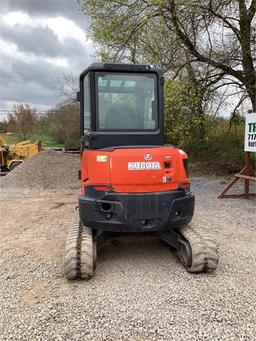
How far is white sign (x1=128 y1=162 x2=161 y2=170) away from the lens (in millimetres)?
4246

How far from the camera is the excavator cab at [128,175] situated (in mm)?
4250

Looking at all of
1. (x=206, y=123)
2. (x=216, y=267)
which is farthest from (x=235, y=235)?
(x=206, y=123)

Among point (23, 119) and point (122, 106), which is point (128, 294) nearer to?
point (122, 106)

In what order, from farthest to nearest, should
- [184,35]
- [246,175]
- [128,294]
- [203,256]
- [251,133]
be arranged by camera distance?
[184,35] → [246,175] → [251,133] → [203,256] → [128,294]

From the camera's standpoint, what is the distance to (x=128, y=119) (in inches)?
184

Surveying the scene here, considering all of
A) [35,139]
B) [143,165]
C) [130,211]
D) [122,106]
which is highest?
[122,106]

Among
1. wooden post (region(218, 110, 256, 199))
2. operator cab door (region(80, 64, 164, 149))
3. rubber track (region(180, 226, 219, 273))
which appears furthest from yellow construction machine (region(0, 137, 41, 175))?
rubber track (region(180, 226, 219, 273))

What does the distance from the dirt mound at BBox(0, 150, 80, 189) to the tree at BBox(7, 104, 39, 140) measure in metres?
20.7

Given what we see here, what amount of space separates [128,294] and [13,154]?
1601cm

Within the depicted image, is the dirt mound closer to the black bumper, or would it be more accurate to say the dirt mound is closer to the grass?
the black bumper

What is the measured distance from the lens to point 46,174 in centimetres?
1241

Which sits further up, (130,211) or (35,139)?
(130,211)

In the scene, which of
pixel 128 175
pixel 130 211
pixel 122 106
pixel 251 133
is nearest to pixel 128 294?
pixel 130 211

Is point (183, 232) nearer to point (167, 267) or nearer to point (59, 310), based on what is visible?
point (167, 267)
